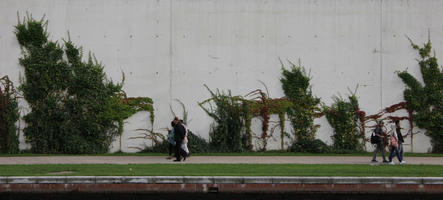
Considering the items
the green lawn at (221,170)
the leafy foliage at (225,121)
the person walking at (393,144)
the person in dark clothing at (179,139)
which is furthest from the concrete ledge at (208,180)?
the leafy foliage at (225,121)

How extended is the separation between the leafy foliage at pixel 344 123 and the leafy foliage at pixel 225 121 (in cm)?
336

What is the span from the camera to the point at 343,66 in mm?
19312

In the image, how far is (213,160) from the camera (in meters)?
16.1

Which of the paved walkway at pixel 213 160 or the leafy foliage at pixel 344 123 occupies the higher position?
the leafy foliage at pixel 344 123

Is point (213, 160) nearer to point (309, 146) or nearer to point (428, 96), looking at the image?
point (309, 146)

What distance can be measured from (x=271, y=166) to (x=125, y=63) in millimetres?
7679

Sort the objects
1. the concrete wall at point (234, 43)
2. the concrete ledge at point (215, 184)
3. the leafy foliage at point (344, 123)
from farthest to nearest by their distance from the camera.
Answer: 1. the leafy foliage at point (344, 123)
2. the concrete wall at point (234, 43)
3. the concrete ledge at point (215, 184)

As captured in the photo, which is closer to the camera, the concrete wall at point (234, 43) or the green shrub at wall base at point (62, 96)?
the green shrub at wall base at point (62, 96)

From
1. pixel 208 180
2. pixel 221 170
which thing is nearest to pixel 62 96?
pixel 221 170

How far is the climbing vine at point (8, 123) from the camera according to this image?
59.9 ft

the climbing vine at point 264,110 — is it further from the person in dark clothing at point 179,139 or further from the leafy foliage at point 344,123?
the person in dark clothing at point 179,139
